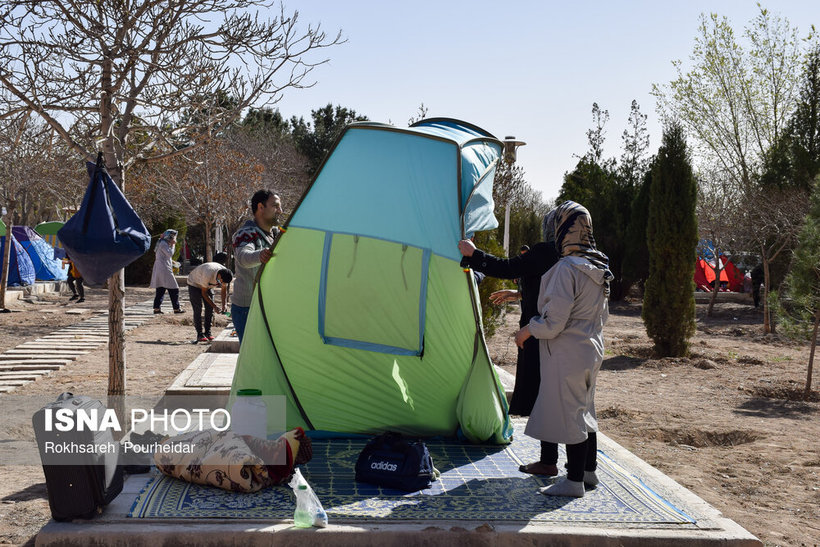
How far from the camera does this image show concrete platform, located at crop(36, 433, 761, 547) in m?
3.57

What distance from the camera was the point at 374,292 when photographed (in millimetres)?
5883

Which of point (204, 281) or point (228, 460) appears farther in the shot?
point (204, 281)

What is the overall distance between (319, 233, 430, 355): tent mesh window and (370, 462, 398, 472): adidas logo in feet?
4.72

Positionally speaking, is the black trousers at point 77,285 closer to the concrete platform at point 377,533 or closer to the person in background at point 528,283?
the person in background at point 528,283

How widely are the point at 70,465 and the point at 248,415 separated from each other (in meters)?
1.53

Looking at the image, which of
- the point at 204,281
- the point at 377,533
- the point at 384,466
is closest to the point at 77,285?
the point at 204,281

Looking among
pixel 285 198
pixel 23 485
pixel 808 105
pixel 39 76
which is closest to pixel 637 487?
pixel 23 485

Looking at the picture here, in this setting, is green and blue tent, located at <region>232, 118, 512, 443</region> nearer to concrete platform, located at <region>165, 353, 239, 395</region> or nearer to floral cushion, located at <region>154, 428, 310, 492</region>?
floral cushion, located at <region>154, 428, 310, 492</region>

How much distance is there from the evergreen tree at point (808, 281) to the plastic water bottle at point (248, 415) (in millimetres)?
7109

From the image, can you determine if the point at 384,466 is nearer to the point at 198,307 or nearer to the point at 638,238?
the point at 198,307

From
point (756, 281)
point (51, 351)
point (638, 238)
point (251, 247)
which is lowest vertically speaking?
point (51, 351)

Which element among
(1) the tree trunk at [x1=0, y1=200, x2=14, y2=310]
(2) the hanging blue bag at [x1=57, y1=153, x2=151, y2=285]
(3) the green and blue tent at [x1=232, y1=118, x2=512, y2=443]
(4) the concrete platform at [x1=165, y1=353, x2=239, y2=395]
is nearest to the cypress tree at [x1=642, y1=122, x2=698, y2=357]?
(4) the concrete platform at [x1=165, y1=353, x2=239, y2=395]

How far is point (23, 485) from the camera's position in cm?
502

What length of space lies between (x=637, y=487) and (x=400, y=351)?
2.06 meters
